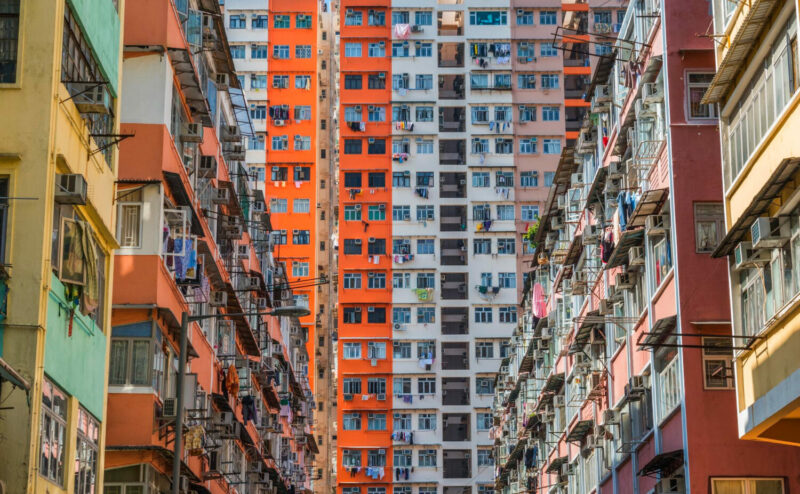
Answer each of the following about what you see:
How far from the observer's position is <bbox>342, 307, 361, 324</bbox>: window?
289 feet

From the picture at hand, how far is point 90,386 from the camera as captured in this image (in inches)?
925

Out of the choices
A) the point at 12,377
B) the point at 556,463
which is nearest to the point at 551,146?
the point at 556,463

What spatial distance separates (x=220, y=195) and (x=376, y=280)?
4898 cm

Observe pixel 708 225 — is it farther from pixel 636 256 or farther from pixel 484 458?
pixel 484 458

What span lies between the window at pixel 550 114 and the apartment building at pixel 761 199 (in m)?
67.4

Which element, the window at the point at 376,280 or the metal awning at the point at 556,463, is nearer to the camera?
the metal awning at the point at 556,463

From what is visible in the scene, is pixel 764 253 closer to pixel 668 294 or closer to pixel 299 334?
pixel 668 294

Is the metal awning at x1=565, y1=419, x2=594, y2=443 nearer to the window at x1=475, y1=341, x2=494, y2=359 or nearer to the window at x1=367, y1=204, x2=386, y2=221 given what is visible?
the window at x1=475, y1=341, x2=494, y2=359

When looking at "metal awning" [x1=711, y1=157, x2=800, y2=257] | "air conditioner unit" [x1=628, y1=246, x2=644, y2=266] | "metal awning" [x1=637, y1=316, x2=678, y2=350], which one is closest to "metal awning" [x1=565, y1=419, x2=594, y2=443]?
"air conditioner unit" [x1=628, y1=246, x2=644, y2=266]

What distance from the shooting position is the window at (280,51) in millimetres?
98750

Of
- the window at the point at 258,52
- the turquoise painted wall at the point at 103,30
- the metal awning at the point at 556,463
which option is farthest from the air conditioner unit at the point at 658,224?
the window at the point at 258,52

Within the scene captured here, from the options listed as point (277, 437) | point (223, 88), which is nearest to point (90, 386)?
point (223, 88)

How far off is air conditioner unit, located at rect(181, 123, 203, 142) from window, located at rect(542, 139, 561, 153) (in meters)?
59.4

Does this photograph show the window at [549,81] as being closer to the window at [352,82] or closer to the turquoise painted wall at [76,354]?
the window at [352,82]
